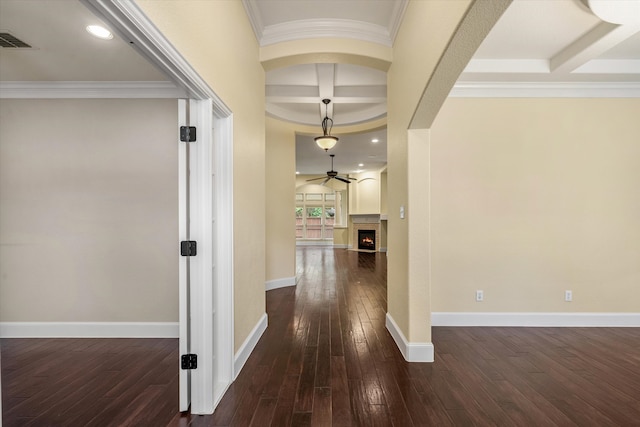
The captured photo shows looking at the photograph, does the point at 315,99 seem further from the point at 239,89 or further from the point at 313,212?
the point at 313,212

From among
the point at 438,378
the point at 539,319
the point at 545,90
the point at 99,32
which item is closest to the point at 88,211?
the point at 99,32

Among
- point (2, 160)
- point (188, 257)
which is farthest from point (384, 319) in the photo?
point (2, 160)

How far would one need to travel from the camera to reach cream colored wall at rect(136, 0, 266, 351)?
1613mm

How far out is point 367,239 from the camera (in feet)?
33.9

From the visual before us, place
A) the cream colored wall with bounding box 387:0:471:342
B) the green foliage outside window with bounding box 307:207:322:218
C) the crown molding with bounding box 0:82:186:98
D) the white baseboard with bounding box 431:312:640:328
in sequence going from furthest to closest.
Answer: the green foliage outside window with bounding box 307:207:322:218
the white baseboard with bounding box 431:312:640:328
the crown molding with bounding box 0:82:186:98
the cream colored wall with bounding box 387:0:471:342

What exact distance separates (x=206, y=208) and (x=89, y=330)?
2.44 m

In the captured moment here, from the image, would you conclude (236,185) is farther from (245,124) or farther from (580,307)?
(580,307)

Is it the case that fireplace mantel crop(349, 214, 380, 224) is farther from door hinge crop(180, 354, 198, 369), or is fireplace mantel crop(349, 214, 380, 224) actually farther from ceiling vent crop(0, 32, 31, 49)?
ceiling vent crop(0, 32, 31, 49)

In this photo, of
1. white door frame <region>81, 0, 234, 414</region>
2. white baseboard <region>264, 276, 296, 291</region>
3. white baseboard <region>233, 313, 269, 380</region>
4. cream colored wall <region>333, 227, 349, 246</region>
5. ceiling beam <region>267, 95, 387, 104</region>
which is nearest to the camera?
white door frame <region>81, 0, 234, 414</region>

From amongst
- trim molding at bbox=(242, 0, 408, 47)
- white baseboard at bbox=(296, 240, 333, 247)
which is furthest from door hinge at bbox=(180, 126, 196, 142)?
white baseboard at bbox=(296, 240, 333, 247)

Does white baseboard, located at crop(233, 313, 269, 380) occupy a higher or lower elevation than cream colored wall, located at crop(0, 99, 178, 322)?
lower

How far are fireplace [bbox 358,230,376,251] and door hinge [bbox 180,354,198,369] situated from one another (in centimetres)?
872

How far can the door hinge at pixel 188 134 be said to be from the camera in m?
1.92

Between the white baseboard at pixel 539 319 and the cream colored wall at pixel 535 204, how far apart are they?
0.07 metres
